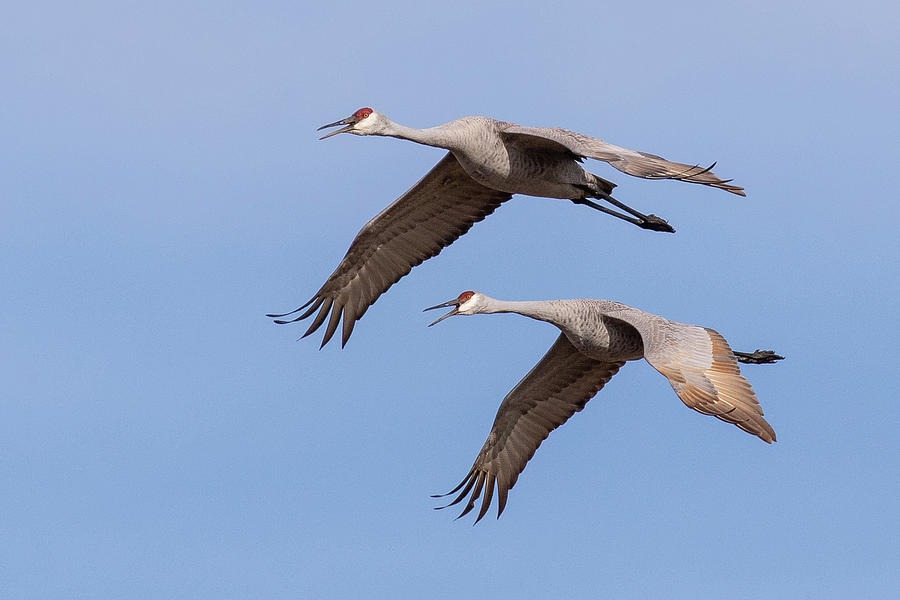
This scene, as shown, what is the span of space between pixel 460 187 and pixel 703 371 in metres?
4.45

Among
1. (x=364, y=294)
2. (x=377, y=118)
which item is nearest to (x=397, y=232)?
(x=364, y=294)

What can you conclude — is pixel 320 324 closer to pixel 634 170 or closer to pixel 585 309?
pixel 585 309

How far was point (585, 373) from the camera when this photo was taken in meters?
20.8

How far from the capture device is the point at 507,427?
21438 millimetres

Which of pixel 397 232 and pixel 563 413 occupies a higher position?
pixel 397 232

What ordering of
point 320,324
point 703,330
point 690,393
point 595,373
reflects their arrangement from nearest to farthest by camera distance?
point 690,393 → point 703,330 → point 595,373 → point 320,324

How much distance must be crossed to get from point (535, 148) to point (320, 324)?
12.1 feet

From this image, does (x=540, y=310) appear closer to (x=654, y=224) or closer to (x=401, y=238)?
(x=654, y=224)

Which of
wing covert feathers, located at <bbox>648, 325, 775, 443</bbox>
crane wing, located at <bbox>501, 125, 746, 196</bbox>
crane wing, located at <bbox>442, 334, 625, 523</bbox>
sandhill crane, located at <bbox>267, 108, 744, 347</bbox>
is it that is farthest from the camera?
crane wing, located at <bbox>442, 334, 625, 523</bbox>

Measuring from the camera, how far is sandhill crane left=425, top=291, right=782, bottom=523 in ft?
57.5

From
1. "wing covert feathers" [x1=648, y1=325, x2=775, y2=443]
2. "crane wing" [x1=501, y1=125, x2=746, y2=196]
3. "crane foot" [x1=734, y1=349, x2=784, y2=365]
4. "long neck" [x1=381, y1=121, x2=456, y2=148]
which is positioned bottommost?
"wing covert feathers" [x1=648, y1=325, x2=775, y2=443]

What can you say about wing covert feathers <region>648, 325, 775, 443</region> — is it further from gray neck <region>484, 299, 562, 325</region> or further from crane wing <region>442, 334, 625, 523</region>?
crane wing <region>442, 334, 625, 523</region>

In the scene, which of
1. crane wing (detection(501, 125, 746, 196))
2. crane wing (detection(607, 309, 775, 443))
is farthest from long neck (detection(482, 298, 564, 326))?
crane wing (detection(501, 125, 746, 196))

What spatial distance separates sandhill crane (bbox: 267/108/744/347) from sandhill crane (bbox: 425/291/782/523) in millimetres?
1243
